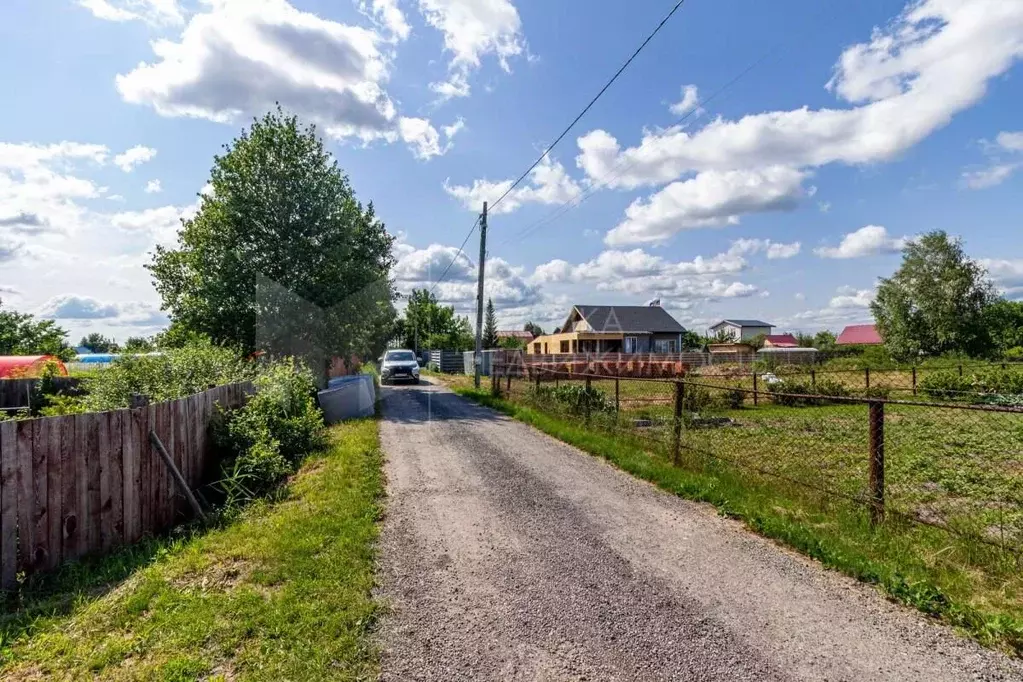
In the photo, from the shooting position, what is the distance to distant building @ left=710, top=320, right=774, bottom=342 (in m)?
80.2

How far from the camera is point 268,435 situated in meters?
7.83

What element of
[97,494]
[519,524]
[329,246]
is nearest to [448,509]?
[519,524]

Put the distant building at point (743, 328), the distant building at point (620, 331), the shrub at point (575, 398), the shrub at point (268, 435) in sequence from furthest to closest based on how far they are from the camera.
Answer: the distant building at point (743, 328), the distant building at point (620, 331), the shrub at point (575, 398), the shrub at point (268, 435)

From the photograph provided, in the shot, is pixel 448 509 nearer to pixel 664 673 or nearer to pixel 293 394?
pixel 664 673

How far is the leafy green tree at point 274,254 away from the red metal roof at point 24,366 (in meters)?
3.07

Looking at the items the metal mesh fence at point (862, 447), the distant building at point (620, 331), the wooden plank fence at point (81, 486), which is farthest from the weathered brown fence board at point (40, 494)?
the distant building at point (620, 331)

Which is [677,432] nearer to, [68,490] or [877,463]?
[877,463]

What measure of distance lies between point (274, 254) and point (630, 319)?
33643mm

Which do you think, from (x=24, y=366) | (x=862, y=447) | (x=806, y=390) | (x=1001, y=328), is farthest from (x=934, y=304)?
(x=24, y=366)

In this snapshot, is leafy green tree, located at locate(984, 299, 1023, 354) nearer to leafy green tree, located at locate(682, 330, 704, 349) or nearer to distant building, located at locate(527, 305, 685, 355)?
distant building, located at locate(527, 305, 685, 355)

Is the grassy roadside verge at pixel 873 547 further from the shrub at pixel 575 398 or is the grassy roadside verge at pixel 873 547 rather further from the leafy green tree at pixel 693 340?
the leafy green tree at pixel 693 340

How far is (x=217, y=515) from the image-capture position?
5852 millimetres

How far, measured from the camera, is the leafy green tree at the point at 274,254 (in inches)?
661

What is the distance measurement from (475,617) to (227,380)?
7944 millimetres
